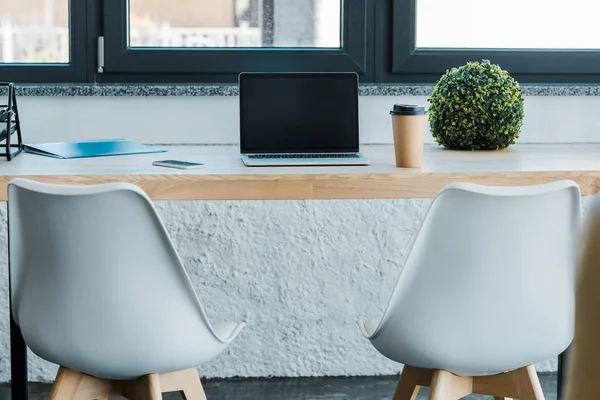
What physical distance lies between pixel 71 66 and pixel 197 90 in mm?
385

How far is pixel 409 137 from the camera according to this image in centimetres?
170

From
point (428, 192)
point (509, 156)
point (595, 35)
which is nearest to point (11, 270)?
point (428, 192)

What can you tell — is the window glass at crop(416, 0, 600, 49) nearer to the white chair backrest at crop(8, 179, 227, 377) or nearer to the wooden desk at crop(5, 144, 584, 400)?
the wooden desk at crop(5, 144, 584, 400)

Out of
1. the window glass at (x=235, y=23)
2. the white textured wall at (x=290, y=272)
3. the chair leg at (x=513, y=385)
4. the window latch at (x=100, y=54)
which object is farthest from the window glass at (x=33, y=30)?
the chair leg at (x=513, y=385)

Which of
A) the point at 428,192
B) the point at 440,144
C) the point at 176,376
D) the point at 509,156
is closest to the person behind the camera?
the point at 176,376

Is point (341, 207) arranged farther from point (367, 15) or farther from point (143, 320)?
point (143, 320)

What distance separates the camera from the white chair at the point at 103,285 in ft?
4.43

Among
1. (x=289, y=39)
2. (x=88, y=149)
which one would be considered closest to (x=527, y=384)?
(x=88, y=149)

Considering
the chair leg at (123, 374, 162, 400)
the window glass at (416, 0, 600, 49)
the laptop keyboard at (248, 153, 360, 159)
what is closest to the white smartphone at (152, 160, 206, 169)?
the laptop keyboard at (248, 153, 360, 159)

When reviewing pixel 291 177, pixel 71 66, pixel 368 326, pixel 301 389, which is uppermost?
pixel 71 66

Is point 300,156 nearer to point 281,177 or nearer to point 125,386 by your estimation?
point 281,177

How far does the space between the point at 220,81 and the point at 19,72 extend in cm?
59

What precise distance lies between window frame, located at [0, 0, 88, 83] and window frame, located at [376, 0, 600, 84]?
886 mm

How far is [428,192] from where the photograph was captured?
5.38 ft
